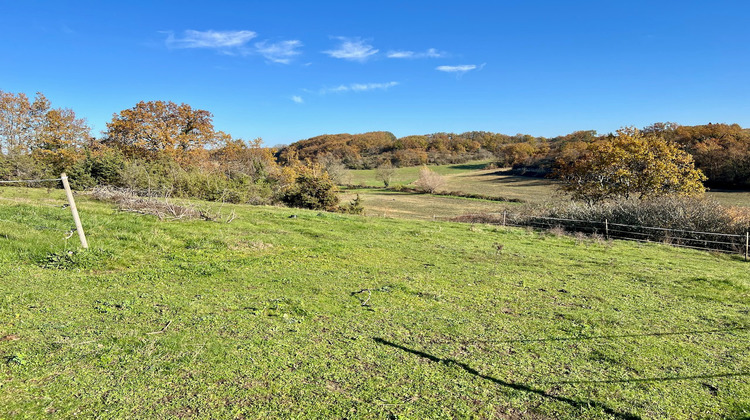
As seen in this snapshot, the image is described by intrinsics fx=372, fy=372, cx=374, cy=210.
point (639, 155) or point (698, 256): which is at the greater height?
point (639, 155)

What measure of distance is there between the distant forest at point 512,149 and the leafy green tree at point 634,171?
22.2 meters

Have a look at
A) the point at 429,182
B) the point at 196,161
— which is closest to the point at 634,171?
the point at 196,161

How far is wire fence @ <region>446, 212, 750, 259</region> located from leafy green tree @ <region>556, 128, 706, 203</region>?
5.39 m

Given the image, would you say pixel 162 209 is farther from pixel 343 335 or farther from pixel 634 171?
pixel 634 171

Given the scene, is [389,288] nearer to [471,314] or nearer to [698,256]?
[471,314]

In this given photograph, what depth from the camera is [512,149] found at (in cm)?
9369

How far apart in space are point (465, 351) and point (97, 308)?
4824 mm

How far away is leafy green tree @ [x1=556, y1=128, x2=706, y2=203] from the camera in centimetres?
2414

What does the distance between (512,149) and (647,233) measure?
264ft

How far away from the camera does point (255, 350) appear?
414cm

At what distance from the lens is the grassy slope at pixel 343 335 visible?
3.33 meters

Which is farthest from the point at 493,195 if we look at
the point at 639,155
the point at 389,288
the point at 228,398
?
the point at 228,398

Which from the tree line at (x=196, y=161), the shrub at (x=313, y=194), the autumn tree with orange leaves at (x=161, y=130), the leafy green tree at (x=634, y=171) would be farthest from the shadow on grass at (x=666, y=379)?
the autumn tree with orange leaves at (x=161, y=130)

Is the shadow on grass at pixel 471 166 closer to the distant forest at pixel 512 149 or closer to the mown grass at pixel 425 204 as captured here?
the distant forest at pixel 512 149
